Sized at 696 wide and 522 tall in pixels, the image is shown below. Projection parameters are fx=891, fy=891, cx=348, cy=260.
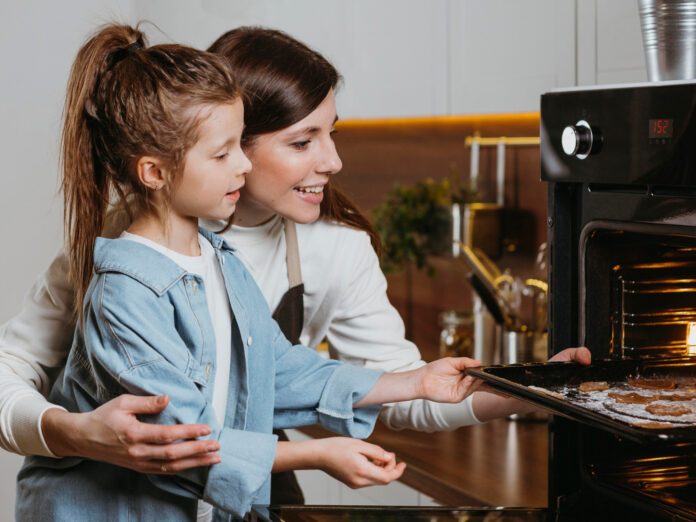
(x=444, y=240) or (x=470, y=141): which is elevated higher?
(x=470, y=141)

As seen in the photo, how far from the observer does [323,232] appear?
147cm

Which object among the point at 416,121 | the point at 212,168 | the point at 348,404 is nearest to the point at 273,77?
the point at 212,168

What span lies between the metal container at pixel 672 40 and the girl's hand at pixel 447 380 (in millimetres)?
431

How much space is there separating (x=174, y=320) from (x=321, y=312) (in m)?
0.47

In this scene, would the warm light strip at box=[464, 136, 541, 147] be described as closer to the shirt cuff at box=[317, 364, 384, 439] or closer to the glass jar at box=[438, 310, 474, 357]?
the glass jar at box=[438, 310, 474, 357]

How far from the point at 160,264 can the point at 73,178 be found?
0.64 feet

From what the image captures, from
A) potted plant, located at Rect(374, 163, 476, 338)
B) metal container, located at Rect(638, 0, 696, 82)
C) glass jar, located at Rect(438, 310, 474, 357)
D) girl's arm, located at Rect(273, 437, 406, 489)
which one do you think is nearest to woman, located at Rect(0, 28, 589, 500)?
girl's arm, located at Rect(273, 437, 406, 489)

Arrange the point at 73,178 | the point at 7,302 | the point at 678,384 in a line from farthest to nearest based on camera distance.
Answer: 1. the point at 7,302
2. the point at 73,178
3. the point at 678,384

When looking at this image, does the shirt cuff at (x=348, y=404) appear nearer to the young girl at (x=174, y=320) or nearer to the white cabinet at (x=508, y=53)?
the young girl at (x=174, y=320)

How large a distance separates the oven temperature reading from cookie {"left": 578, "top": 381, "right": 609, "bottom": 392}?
0.89 feet

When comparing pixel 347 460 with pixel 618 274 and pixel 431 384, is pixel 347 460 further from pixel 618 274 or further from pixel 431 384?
pixel 618 274

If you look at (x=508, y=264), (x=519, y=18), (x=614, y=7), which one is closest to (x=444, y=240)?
(x=508, y=264)

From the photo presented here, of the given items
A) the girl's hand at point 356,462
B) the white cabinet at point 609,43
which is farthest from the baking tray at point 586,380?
the white cabinet at point 609,43

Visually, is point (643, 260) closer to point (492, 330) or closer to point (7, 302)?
point (492, 330)
